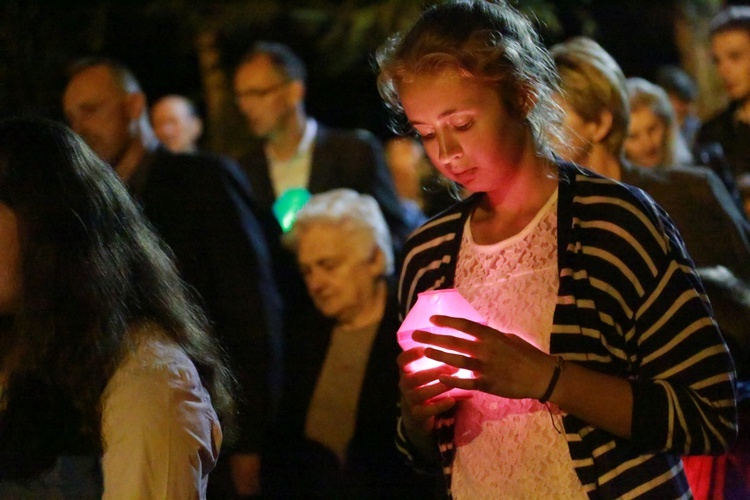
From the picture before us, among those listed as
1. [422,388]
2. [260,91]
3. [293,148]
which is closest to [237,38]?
[260,91]

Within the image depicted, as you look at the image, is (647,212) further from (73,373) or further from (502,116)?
(73,373)

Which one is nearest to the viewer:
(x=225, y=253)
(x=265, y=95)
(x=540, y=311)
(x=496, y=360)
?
(x=496, y=360)

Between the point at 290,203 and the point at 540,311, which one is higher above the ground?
the point at 290,203

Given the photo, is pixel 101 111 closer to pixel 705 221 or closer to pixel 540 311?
pixel 705 221

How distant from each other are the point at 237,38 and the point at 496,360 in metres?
7.30

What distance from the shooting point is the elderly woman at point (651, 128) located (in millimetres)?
4738

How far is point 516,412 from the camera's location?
211 centimetres

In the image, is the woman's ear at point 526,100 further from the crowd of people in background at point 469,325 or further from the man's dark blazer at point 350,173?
the man's dark blazer at point 350,173

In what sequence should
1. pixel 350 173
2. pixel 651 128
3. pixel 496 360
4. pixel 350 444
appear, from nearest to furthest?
1. pixel 496 360
2. pixel 350 444
3. pixel 651 128
4. pixel 350 173

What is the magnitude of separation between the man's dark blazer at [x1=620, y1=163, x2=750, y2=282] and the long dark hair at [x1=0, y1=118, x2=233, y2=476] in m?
1.65

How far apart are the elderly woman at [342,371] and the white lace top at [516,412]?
156cm

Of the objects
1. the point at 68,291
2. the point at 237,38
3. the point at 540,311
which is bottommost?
the point at 68,291

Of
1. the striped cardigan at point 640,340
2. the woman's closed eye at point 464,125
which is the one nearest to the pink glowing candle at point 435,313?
the striped cardigan at point 640,340

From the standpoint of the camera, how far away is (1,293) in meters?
2.08
